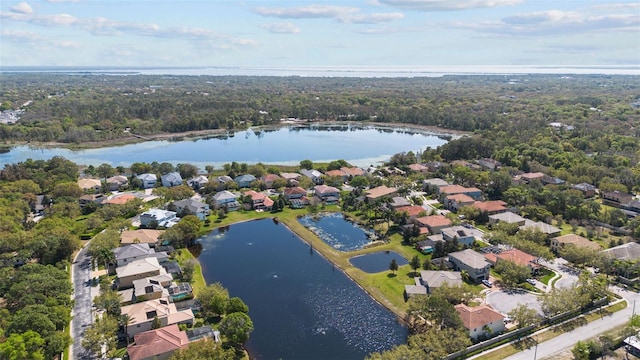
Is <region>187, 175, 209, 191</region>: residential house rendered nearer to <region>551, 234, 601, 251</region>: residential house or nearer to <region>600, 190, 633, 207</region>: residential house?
<region>551, 234, 601, 251</region>: residential house

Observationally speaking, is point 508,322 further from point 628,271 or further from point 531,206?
point 531,206

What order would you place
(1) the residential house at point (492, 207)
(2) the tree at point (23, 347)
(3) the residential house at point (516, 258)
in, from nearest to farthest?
(2) the tree at point (23, 347), (3) the residential house at point (516, 258), (1) the residential house at point (492, 207)

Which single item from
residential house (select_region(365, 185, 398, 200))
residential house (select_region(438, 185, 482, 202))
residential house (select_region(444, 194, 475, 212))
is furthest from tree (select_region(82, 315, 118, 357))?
residential house (select_region(438, 185, 482, 202))

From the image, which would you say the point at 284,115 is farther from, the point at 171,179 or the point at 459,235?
the point at 459,235

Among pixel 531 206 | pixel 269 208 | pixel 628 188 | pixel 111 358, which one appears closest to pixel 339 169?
pixel 269 208

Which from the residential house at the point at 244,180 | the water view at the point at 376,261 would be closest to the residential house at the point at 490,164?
the water view at the point at 376,261

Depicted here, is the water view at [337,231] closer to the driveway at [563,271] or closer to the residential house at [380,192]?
the residential house at [380,192]

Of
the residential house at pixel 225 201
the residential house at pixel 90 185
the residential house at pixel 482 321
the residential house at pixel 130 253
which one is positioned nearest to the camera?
the residential house at pixel 482 321
